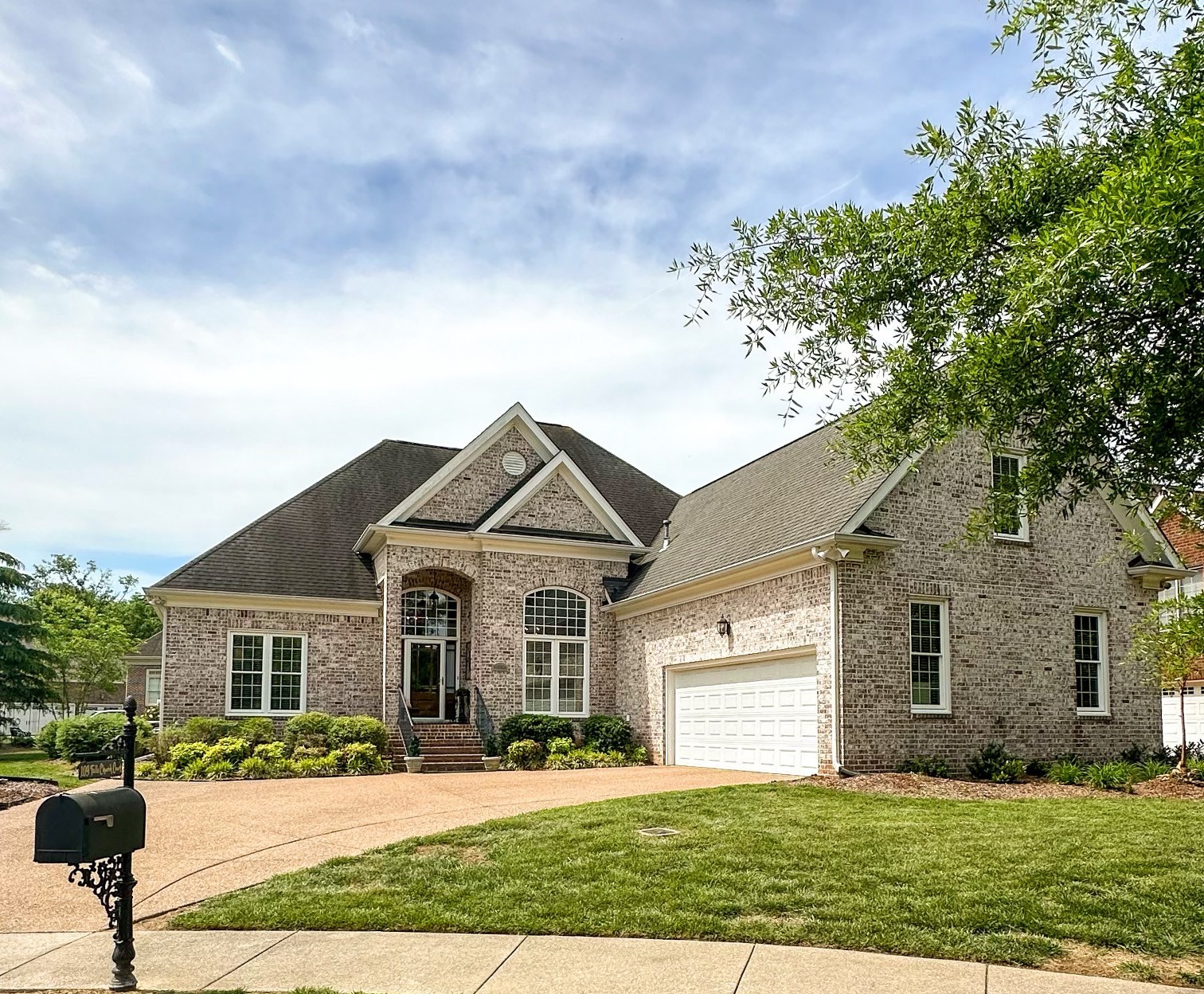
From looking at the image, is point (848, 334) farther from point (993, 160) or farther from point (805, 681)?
point (805, 681)

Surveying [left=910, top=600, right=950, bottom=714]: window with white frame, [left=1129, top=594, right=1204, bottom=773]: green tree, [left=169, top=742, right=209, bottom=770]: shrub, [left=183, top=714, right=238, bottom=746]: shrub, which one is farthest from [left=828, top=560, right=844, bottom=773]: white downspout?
[left=183, top=714, right=238, bottom=746]: shrub

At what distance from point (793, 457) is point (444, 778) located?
10.3 m

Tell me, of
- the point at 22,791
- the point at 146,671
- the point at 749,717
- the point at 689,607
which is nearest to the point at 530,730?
the point at 689,607

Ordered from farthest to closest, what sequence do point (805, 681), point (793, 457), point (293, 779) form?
point (793, 457), point (293, 779), point (805, 681)

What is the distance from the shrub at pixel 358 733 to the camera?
22453 mm

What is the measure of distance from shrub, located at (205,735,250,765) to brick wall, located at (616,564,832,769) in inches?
340

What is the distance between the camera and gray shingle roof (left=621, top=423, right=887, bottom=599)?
63.9ft

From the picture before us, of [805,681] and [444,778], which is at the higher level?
[805,681]

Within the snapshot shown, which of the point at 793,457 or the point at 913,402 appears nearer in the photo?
the point at 913,402

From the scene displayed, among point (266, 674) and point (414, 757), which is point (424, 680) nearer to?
point (414, 757)

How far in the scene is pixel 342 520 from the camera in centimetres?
2756

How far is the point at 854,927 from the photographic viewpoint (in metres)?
7.48

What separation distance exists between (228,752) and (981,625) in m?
14.6

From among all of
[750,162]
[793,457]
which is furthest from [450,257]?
[793,457]
